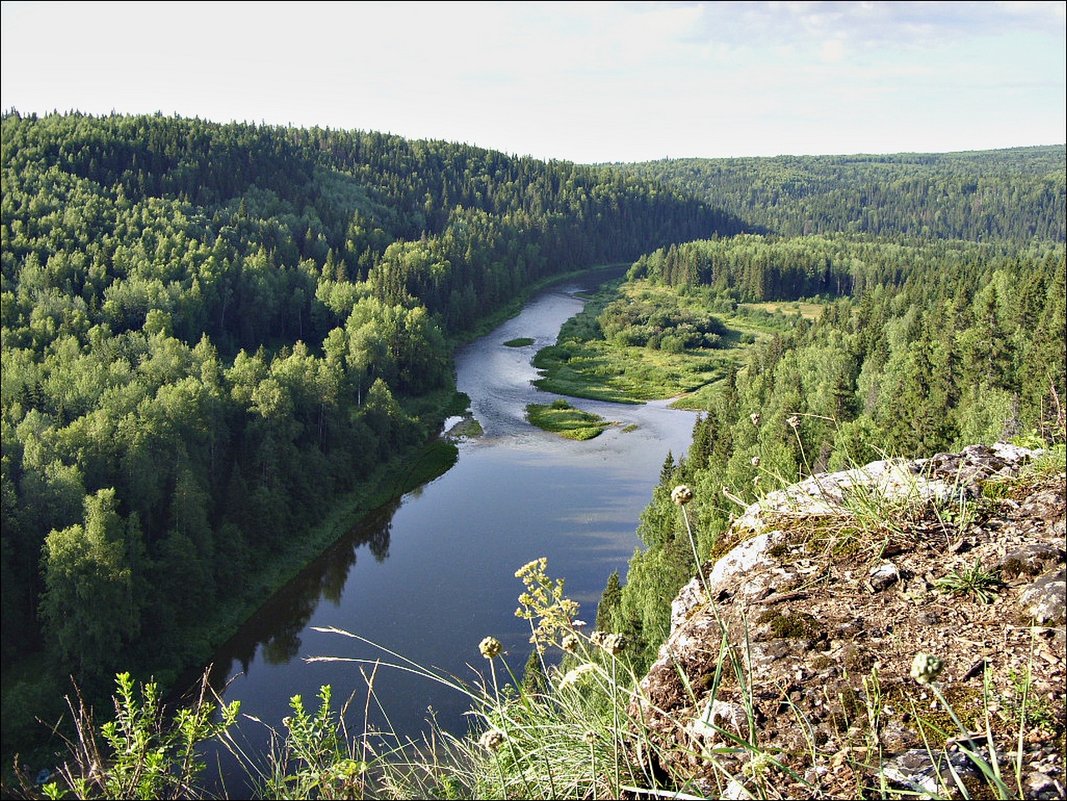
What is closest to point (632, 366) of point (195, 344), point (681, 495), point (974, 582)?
point (195, 344)

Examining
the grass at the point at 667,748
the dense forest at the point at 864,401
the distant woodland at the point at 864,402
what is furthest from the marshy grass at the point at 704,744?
the distant woodland at the point at 864,402

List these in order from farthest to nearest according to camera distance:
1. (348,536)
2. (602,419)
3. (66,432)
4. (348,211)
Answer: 1. (348,211)
2. (602,419)
3. (348,536)
4. (66,432)

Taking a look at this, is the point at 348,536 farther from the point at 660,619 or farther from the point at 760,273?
the point at 760,273

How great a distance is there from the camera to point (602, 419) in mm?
59094

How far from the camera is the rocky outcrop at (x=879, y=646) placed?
3.72 m

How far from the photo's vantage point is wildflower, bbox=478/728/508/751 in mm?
4270

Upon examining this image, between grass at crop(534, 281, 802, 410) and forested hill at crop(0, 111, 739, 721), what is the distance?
11.1 metres

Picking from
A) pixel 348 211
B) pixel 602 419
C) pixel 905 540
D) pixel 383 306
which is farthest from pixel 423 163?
pixel 905 540

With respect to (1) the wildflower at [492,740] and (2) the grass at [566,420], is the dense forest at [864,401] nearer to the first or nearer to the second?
(1) the wildflower at [492,740]

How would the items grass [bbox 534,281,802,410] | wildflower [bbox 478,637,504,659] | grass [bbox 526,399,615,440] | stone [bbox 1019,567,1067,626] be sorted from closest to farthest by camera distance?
1. wildflower [bbox 478,637,504,659]
2. stone [bbox 1019,567,1067,626]
3. grass [bbox 526,399,615,440]
4. grass [bbox 534,281,802,410]

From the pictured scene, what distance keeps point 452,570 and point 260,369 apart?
1709 centimetres

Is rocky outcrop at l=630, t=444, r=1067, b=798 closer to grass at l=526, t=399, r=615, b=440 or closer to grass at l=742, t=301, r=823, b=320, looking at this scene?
grass at l=526, t=399, r=615, b=440

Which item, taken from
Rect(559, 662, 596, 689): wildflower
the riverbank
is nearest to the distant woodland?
Rect(559, 662, 596, 689): wildflower

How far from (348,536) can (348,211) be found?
8195 cm
